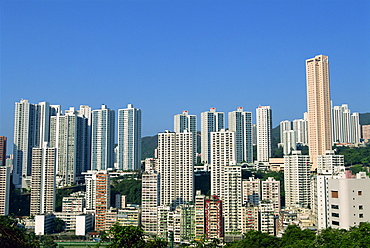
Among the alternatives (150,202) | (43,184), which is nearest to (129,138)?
(43,184)

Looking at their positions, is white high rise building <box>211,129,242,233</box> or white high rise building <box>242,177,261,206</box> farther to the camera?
white high rise building <box>242,177,261,206</box>

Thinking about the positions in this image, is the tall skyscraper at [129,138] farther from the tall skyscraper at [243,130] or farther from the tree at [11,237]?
the tree at [11,237]

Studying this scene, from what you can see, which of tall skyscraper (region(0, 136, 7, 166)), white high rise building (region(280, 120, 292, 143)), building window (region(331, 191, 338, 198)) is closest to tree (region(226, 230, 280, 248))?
building window (region(331, 191, 338, 198))

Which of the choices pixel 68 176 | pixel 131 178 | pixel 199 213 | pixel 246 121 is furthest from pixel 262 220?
pixel 68 176

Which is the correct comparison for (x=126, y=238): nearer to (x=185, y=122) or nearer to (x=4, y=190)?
(x=4, y=190)

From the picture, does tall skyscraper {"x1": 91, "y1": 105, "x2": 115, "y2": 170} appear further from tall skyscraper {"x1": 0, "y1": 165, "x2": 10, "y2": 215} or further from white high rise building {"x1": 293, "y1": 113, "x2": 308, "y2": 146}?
white high rise building {"x1": 293, "y1": 113, "x2": 308, "y2": 146}

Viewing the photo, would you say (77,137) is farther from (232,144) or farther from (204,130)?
(232,144)
